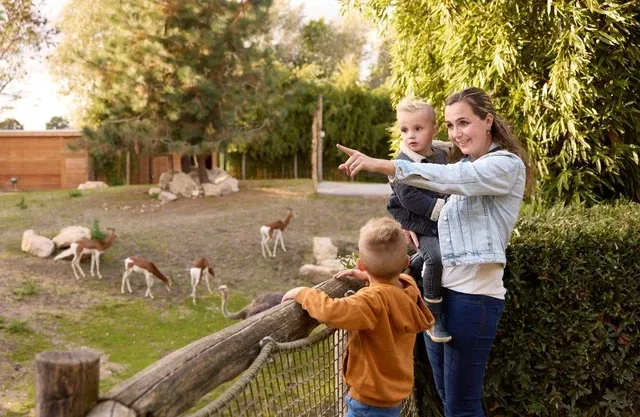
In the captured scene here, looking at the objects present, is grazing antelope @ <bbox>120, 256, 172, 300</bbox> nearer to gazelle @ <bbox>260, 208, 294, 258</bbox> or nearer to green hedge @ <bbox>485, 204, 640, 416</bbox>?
gazelle @ <bbox>260, 208, 294, 258</bbox>

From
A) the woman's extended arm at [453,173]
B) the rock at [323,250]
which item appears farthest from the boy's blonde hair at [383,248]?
the rock at [323,250]

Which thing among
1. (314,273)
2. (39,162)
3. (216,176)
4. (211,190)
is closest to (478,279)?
(314,273)

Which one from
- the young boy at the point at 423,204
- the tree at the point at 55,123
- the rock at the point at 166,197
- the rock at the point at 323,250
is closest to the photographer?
the young boy at the point at 423,204

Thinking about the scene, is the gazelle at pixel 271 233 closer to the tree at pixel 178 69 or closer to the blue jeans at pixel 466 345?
the tree at pixel 178 69

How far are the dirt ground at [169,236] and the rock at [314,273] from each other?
12cm

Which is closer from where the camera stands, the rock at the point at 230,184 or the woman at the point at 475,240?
the woman at the point at 475,240

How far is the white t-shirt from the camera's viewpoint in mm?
2477

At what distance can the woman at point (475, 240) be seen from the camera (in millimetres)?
2432

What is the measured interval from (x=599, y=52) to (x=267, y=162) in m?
17.4

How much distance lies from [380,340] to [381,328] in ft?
0.13

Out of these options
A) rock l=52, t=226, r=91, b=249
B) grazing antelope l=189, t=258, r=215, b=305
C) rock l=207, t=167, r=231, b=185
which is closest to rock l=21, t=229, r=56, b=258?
rock l=52, t=226, r=91, b=249

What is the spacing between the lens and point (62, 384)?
1.44 meters

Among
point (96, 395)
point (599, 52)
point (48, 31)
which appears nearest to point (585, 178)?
point (599, 52)

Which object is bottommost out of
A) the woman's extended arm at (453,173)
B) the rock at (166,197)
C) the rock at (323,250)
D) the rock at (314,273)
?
the rock at (314,273)
